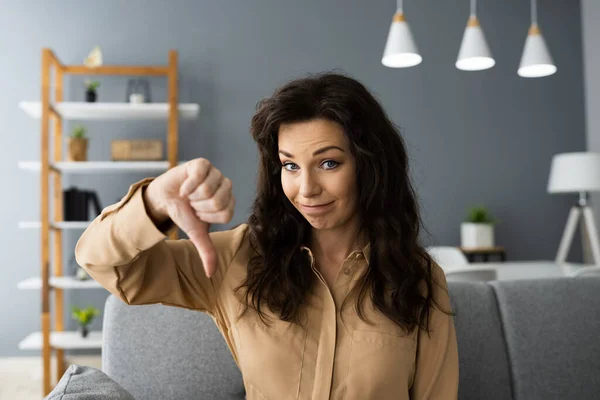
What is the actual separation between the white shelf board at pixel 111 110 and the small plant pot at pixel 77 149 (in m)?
0.21

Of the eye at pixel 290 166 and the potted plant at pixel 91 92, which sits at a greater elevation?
the potted plant at pixel 91 92

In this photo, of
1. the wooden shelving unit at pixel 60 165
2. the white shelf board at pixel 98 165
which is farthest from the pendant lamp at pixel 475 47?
the white shelf board at pixel 98 165

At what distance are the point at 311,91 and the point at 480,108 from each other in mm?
4011

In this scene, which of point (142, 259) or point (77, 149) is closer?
point (142, 259)

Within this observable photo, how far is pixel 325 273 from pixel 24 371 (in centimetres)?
370

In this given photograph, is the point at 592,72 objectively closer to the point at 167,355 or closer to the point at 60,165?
the point at 60,165

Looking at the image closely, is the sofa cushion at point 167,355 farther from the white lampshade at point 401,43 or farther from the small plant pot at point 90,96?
the small plant pot at point 90,96

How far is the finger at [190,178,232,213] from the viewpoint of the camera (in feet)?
2.68

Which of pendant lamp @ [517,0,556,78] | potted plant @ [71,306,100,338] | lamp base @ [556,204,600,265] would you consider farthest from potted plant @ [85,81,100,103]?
lamp base @ [556,204,600,265]

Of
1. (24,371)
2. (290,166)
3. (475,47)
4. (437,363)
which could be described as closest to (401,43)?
(475,47)

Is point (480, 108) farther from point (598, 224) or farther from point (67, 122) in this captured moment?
point (67, 122)

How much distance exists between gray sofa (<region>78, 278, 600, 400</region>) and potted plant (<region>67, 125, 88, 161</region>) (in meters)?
2.67

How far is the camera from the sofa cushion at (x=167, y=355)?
5.28 feet

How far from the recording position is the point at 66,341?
3945 millimetres
